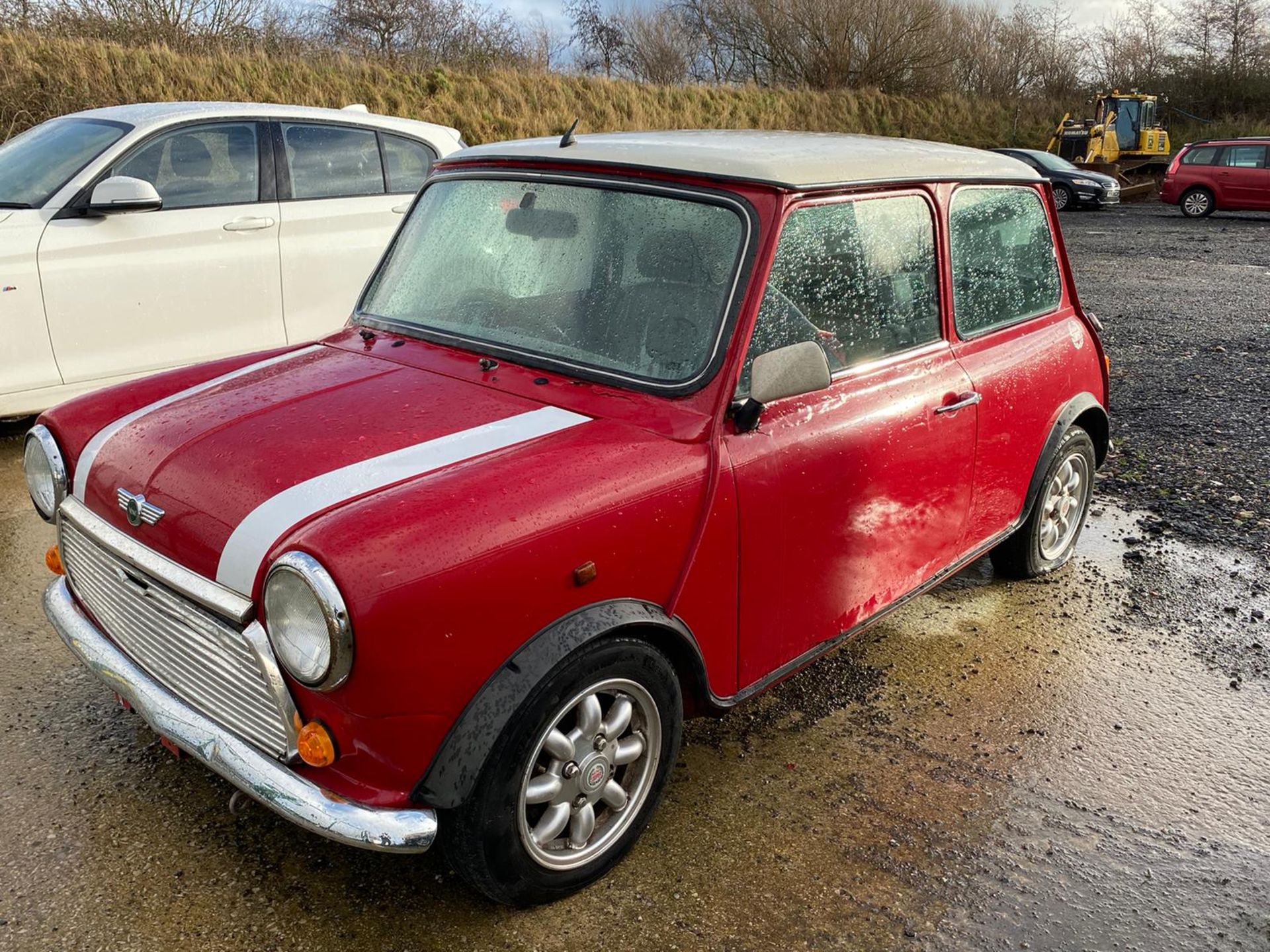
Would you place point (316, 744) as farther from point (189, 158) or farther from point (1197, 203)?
point (1197, 203)

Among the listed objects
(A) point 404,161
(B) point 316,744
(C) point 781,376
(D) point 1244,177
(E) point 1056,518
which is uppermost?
(A) point 404,161

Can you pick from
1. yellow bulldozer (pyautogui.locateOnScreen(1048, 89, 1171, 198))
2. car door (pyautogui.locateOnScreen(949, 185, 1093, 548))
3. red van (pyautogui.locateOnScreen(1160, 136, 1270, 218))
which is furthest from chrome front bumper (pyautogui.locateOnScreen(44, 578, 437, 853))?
yellow bulldozer (pyautogui.locateOnScreen(1048, 89, 1171, 198))

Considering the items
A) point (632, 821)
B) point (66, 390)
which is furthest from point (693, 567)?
point (66, 390)

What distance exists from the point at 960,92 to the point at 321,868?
40.9 m

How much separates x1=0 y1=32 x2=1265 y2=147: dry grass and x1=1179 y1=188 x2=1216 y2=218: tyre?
453 inches

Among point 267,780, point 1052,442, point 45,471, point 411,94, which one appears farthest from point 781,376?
point 411,94

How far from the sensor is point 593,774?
8.00ft

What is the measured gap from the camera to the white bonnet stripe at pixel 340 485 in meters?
2.16

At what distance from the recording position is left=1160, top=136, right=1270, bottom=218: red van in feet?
67.6

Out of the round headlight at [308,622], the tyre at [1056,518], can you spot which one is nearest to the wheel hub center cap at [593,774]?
the round headlight at [308,622]

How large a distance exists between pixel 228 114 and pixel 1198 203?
70.0 feet

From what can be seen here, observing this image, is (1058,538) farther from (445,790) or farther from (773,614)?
(445,790)

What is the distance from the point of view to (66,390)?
5457mm

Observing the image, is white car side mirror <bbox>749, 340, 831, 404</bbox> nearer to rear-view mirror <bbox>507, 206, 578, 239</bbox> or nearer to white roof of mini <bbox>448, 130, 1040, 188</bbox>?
white roof of mini <bbox>448, 130, 1040, 188</bbox>
